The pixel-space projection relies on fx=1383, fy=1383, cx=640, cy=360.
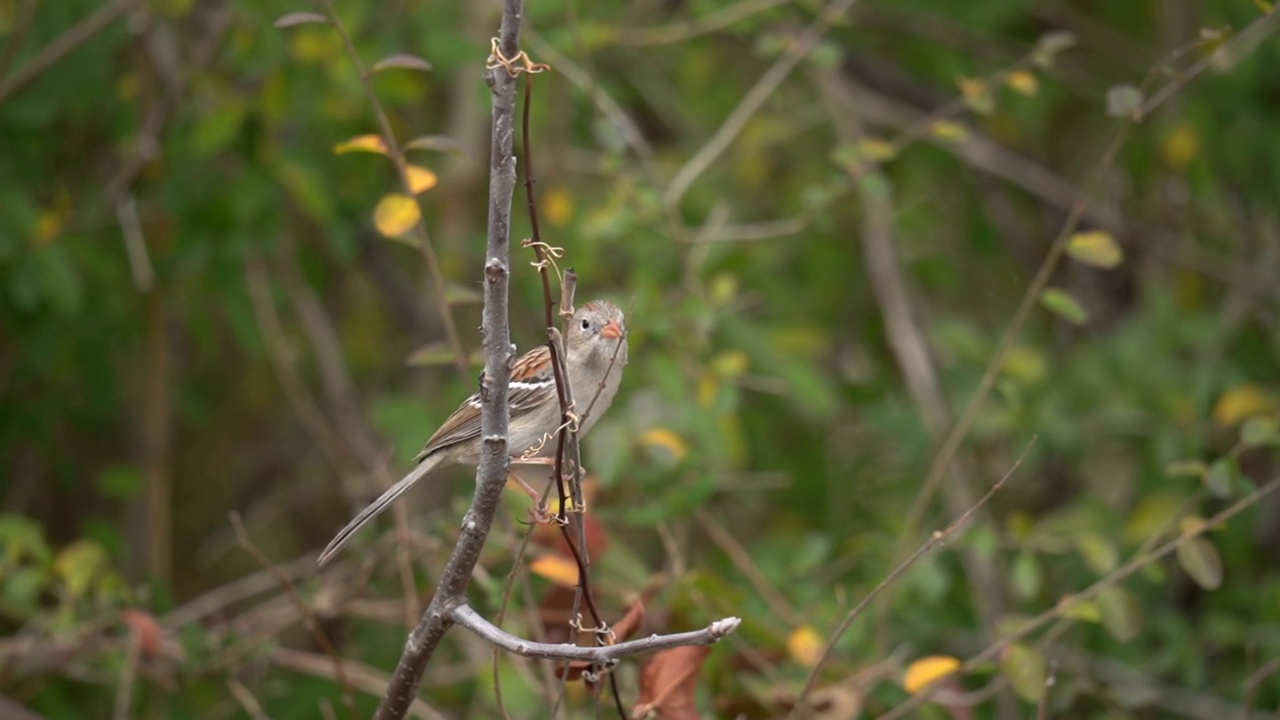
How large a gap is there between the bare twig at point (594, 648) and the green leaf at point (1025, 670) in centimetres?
137

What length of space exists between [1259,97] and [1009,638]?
3773 millimetres

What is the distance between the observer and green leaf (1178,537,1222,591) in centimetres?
317

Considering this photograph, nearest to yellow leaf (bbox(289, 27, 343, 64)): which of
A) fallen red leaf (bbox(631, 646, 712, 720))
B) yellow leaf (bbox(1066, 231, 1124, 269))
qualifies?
yellow leaf (bbox(1066, 231, 1124, 269))

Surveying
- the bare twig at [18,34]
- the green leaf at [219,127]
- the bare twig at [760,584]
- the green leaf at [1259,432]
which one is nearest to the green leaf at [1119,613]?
the green leaf at [1259,432]

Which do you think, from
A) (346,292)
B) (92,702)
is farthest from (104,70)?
(92,702)

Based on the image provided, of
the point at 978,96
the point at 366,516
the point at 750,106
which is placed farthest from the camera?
the point at 750,106

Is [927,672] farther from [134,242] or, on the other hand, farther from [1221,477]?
[134,242]

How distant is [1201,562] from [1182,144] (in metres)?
3.32

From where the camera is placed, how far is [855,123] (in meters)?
5.94

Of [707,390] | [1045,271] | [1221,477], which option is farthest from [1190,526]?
[707,390]

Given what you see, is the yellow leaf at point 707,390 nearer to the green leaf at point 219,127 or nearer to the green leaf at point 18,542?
the green leaf at point 219,127

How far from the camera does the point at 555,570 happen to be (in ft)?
10.7

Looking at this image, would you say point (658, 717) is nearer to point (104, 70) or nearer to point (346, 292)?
point (104, 70)

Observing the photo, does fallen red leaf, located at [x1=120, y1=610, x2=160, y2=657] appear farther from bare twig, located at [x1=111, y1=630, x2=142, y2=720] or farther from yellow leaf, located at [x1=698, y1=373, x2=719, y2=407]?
yellow leaf, located at [x1=698, y1=373, x2=719, y2=407]
